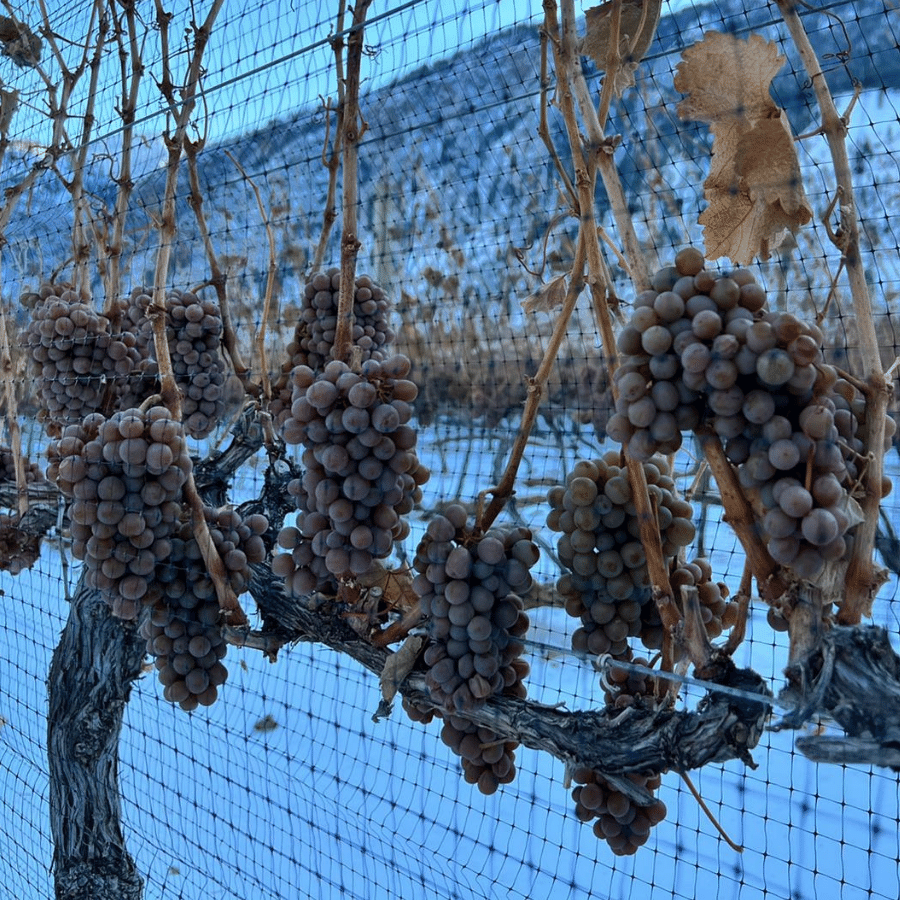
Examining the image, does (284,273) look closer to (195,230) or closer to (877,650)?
(195,230)

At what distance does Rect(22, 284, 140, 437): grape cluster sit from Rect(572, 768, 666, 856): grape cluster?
0.80 m

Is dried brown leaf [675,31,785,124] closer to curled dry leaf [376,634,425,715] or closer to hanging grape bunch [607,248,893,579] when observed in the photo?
hanging grape bunch [607,248,893,579]

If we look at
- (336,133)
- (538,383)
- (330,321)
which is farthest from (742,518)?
(336,133)

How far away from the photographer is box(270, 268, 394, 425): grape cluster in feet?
3.16

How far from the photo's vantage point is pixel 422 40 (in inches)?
38.4

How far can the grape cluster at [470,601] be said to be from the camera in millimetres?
674

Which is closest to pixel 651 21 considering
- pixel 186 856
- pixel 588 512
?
pixel 588 512

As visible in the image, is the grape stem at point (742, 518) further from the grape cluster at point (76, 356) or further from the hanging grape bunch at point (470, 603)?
the grape cluster at point (76, 356)

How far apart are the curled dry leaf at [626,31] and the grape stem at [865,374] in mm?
174

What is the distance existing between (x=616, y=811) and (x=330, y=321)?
0.59m

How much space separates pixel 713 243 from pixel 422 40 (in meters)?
0.52

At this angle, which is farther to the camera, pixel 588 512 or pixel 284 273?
pixel 284 273

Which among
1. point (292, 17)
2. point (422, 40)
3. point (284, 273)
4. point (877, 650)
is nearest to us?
point (877, 650)

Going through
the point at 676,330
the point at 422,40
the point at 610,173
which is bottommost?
the point at 676,330
